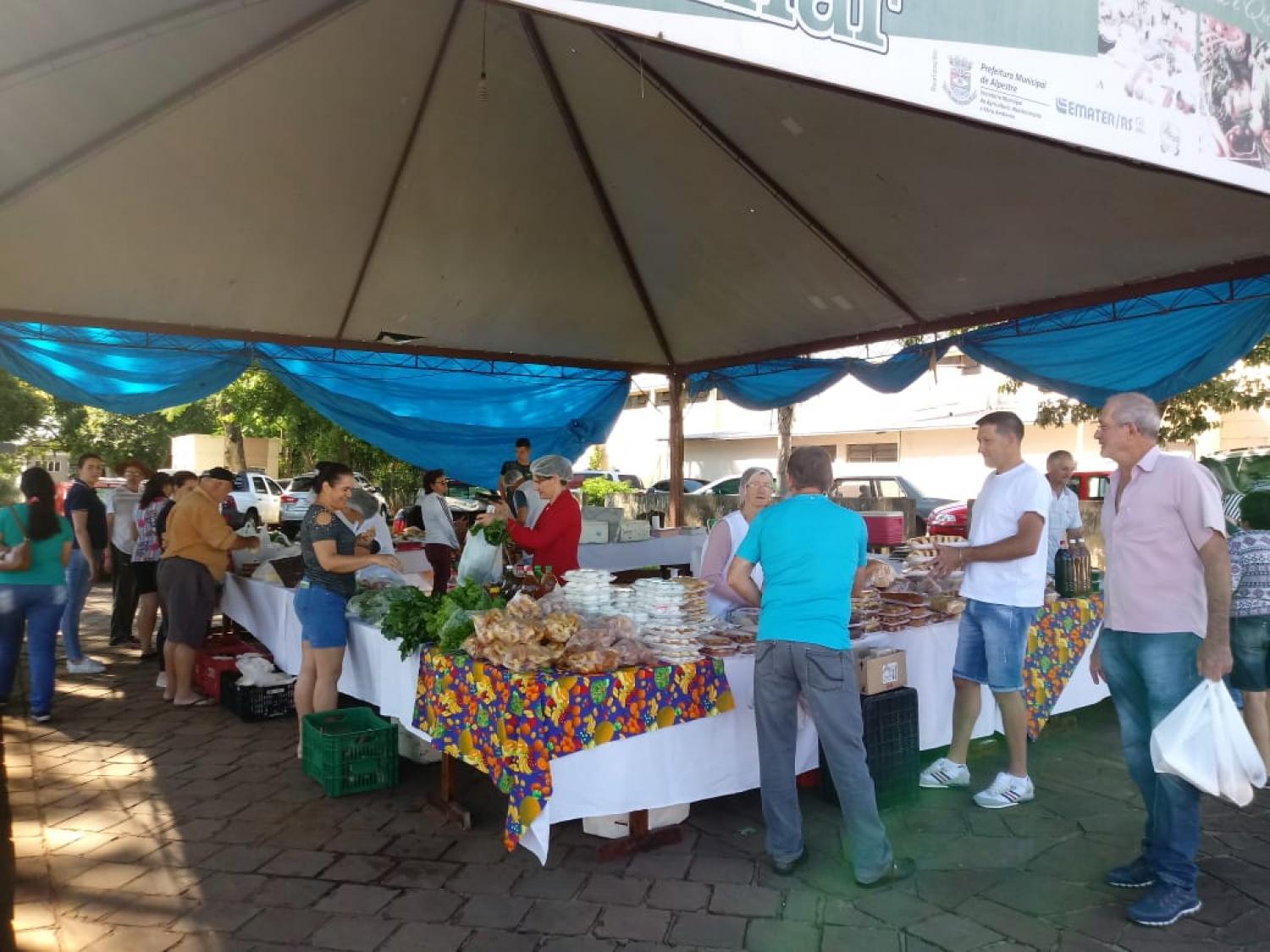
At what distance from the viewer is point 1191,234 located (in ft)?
17.3

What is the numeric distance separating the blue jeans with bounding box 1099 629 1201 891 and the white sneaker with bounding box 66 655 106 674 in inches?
274

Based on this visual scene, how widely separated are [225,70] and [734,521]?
12.7ft

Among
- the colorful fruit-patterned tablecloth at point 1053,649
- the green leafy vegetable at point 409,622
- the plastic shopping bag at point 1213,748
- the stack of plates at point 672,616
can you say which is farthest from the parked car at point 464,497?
the plastic shopping bag at point 1213,748

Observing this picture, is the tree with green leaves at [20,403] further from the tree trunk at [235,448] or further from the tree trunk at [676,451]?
the tree trunk at [676,451]

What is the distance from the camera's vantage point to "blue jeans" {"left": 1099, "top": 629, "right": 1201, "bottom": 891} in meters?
2.79

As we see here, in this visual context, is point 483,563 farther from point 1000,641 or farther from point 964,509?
point 964,509

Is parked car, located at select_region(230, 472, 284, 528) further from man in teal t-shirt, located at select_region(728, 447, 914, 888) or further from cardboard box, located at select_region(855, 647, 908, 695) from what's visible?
man in teal t-shirt, located at select_region(728, 447, 914, 888)

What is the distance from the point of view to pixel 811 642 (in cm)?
292

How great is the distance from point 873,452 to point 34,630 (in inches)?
931

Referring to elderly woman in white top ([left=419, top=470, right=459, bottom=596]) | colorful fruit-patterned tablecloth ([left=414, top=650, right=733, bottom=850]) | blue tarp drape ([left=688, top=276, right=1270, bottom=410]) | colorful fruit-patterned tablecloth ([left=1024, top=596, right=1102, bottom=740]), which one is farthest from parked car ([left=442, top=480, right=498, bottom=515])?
colorful fruit-patterned tablecloth ([left=414, top=650, right=733, bottom=850])

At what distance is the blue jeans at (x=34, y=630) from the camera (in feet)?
15.9

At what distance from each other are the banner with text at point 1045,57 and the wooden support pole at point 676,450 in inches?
260

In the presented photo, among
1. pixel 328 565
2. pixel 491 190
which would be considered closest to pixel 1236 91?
pixel 491 190

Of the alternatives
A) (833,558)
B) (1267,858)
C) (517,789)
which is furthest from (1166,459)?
(517,789)
